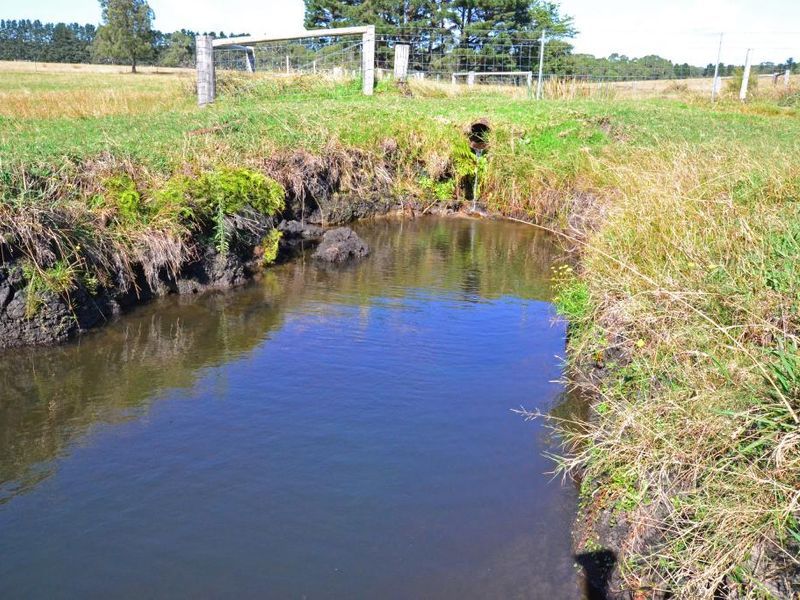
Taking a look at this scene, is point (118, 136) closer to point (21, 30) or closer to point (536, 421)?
point (536, 421)

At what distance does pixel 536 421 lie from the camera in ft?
21.4

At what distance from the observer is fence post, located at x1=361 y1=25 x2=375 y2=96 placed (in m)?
19.6

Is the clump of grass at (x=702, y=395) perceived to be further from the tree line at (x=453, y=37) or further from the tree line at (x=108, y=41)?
the tree line at (x=108, y=41)

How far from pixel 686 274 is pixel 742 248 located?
1.48ft

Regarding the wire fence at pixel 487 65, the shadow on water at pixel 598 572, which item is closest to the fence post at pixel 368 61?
the wire fence at pixel 487 65

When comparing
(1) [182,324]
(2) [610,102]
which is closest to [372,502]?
(1) [182,324]

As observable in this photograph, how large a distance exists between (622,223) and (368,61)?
1368 centimetres

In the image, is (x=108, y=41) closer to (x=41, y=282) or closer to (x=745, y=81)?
(x=745, y=81)

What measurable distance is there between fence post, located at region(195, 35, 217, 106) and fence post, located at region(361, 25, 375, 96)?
4136 millimetres

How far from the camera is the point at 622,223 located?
7.57 m

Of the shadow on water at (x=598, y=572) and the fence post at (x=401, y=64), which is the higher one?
the fence post at (x=401, y=64)

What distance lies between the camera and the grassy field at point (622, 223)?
12.2ft

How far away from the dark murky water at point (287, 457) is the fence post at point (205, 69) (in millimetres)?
9476

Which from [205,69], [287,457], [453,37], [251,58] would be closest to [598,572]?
[287,457]
